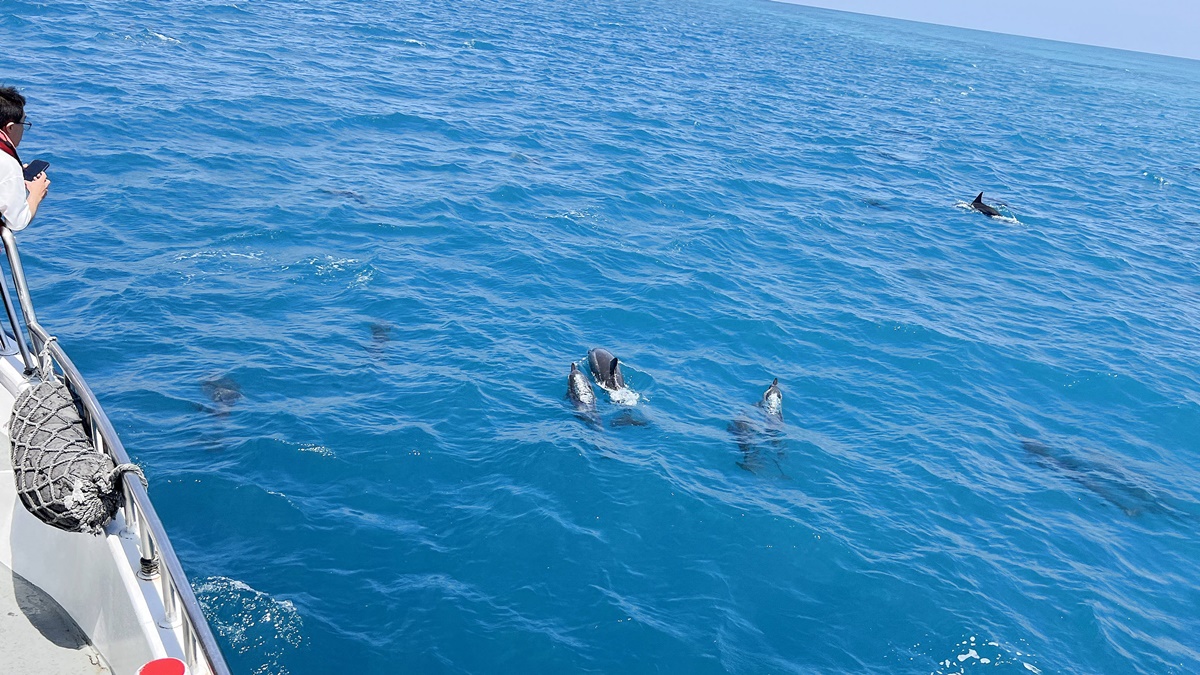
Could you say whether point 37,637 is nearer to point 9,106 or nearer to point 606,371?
point 9,106

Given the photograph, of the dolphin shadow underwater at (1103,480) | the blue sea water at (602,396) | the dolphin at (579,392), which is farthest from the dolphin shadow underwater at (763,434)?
the dolphin shadow underwater at (1103,480)

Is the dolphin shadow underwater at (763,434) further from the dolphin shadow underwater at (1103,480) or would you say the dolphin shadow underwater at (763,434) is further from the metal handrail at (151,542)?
the metal handrail at (151,542)

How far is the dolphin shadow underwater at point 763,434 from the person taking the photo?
55.0 ft

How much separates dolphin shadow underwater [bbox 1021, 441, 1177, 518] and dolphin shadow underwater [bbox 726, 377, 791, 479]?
551cm

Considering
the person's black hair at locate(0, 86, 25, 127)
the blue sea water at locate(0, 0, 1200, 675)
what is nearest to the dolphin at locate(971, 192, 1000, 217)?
the blue sea water at locate(0, 0, 1200, 675)

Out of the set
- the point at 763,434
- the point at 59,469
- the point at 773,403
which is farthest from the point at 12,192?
the point at 773,403

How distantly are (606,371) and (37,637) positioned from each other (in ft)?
40.3

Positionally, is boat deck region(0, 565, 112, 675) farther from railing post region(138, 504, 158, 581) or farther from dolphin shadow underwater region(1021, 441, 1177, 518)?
dolphin shadow underwater region(1021, 441, 1177, 518)

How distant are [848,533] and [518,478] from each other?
19.5 ft

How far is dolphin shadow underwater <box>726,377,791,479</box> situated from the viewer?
1675 centimetres

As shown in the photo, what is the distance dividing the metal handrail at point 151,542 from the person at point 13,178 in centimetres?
20

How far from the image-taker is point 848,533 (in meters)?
15.0

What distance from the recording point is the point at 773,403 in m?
18.5

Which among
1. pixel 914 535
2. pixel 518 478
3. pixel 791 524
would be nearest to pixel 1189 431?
pixel 914 535
